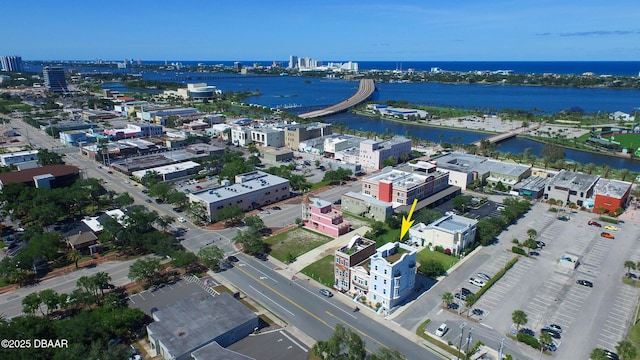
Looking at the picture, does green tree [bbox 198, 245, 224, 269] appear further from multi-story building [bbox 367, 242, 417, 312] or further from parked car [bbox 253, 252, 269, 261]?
multi-story building [bbox 367, 242, 417, 312]

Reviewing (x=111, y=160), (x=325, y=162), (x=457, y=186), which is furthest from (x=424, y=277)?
(x=111, y=160)

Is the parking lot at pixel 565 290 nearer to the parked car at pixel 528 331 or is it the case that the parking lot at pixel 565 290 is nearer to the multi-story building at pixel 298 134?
the parked car at pixel 528 331

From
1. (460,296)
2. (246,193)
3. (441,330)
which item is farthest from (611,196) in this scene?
(246,193)

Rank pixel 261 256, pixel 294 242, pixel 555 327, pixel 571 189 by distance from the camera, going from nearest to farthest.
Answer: pixel 555 327, pixel 261 256, pixel 294 242, pixel 571 189

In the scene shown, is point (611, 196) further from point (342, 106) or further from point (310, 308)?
point (342, 106)

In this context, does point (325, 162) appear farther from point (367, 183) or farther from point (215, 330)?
point (215, 330)

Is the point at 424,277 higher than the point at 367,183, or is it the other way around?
the point at 367,183
